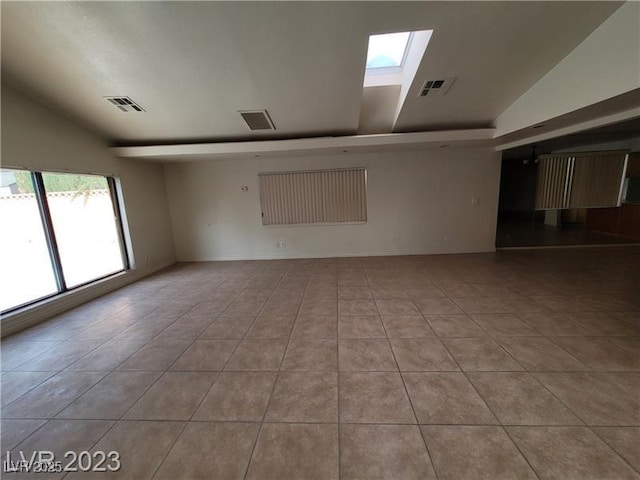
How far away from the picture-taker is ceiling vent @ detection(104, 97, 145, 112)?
336 centimetres

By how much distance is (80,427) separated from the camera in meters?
1.69

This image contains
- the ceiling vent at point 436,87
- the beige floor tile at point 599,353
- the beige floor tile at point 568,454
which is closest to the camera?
the beige floor tile at point 568,454

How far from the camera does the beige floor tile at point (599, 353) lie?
202 cm

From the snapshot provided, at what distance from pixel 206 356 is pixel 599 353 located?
3550 mm

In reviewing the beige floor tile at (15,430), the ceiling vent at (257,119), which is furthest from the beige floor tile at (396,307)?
the ceiling vent at (257,119)

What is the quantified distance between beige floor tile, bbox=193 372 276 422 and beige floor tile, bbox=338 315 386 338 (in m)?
0.92

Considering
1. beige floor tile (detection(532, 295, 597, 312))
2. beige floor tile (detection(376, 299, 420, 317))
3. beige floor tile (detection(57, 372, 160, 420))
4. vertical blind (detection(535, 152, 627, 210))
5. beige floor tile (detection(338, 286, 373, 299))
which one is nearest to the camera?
beige floor tile (detection(57, 372, 160, 420))

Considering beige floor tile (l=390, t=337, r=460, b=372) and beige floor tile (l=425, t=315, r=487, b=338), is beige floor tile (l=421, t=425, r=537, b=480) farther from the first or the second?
beige floor tile (l=425, t=315, r=487, b=338)

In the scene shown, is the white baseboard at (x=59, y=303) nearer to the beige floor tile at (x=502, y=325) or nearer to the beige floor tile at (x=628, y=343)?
the beige floor tile at (x=502, y=325)

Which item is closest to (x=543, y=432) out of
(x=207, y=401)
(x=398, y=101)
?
(x=207, y=401)

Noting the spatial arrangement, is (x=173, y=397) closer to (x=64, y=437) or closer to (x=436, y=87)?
(x=64, y=437)

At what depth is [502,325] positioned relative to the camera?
2691mm

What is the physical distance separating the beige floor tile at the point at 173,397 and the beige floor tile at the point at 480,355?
2146 mm

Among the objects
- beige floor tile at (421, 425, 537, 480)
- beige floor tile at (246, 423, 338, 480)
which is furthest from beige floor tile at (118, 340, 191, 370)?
beige floor tile at (421, 425, 537, 480)
